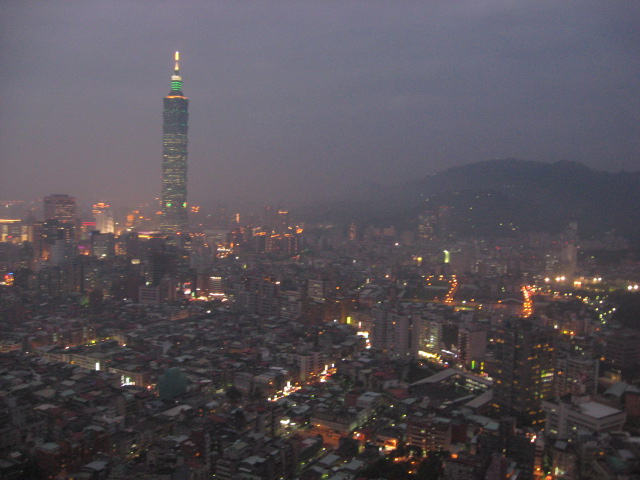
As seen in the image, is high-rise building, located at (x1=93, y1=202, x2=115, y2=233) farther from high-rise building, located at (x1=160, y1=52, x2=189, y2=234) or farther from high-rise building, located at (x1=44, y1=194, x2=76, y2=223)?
high-rise building, located at (x1=160, y1=52, x2=189, y2=234)

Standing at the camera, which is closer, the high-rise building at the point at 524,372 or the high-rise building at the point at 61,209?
the high-rise building at the point at 524,372

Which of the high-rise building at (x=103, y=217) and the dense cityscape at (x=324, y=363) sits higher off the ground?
the high-rise building at (x=103, y=217)

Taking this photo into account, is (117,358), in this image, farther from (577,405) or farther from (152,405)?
(577,405)

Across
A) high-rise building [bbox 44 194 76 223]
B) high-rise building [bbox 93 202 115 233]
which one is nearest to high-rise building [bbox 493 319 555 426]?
high-rise building [bbox 44 194 76 223]

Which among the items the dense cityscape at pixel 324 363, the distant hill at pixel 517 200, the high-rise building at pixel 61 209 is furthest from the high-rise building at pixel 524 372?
the high-rise building at pixel 61 209

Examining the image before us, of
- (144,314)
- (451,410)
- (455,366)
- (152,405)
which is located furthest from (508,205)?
(152,405)

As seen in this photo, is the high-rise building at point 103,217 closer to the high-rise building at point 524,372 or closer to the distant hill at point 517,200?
the distant hill at point 517,200
